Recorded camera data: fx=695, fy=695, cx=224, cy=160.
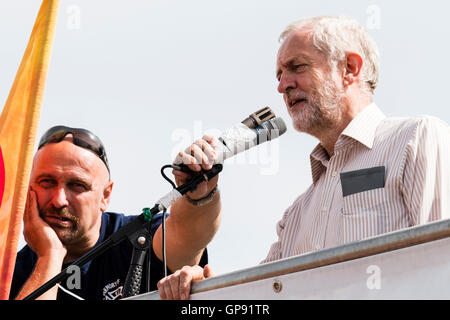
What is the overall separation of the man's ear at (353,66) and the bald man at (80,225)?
0.96 m

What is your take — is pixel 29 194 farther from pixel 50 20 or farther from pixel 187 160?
pixel 187 160

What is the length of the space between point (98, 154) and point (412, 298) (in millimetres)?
2847

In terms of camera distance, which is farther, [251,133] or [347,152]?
[347,152]

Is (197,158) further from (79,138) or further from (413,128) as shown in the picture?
(79,138)

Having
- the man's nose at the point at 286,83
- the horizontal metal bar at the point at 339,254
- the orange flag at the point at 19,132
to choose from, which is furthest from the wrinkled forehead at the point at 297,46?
the horizontal metal bar at the point at 339,254

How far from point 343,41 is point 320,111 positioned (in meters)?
0.37

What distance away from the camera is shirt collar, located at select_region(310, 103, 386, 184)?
282 cm

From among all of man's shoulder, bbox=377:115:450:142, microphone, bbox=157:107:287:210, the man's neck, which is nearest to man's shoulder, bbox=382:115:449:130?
man's shoulder, bbox=377:115:450:142

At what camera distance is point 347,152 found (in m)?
2.87

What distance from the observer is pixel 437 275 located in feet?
5.09

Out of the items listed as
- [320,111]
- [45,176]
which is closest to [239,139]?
[320,111]

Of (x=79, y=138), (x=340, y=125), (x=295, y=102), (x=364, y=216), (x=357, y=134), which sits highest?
(x=79, y=138)
